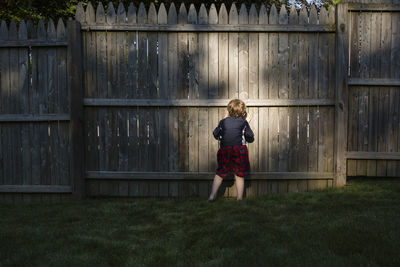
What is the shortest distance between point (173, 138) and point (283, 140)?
160cm

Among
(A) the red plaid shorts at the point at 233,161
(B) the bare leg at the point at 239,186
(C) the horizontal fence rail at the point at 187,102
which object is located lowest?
(B) the bare leg at the point at 239,186

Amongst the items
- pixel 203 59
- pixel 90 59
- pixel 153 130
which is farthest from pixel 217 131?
pixel 90 59

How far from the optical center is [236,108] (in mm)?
4762

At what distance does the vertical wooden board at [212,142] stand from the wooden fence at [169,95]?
0.01 m

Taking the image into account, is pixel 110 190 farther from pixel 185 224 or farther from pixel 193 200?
pixel 185 224

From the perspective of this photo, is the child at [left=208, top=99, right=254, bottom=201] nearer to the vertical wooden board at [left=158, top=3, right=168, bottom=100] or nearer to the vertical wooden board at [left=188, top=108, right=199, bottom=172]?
the vertical wooden board at [left=188, top=108, right=199, bottom=172]

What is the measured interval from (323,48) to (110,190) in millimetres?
3743

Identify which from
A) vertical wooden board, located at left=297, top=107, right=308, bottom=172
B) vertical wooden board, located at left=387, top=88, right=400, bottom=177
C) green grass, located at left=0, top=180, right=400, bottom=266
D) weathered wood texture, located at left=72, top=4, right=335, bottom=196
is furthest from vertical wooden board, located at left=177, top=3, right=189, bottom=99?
vertical wooden board, located at left=387, top=88, right=400, bottom=177

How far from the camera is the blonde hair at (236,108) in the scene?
476 cm

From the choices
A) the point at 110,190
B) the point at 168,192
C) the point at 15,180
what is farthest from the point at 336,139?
the point at 15,180

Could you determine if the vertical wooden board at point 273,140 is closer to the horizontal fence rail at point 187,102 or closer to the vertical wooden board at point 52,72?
the horizontal fence rail at point 187,102

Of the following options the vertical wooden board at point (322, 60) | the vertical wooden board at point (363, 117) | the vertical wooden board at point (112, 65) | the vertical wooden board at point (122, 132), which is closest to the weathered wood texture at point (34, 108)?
the vertical wooden board at point (112, 65)

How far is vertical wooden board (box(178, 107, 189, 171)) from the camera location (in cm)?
505

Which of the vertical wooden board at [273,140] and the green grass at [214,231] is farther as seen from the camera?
the vertical wooden board at [273,140]
